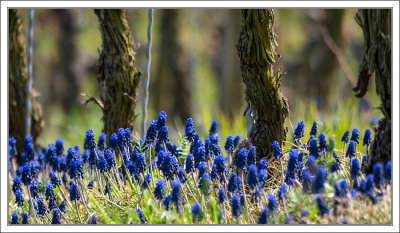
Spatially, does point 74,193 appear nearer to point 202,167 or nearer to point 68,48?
point 202,167

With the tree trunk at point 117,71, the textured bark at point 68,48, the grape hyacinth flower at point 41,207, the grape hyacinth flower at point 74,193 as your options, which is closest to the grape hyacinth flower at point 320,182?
the grape hyacinth flower at point 74,193

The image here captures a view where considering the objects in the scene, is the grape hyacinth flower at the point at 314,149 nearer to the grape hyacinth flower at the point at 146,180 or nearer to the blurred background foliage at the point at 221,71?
the grape hyacinth flower at the point at 146,180

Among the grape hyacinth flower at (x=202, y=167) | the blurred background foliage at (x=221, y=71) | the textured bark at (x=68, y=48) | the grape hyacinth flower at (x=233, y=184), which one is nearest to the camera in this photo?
the grape hyacinth flower at (x=233, y=184)

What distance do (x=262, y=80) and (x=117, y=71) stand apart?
135cm

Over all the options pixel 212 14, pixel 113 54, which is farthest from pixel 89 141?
pixel 212 14

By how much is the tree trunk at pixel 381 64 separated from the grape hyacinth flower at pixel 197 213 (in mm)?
1093

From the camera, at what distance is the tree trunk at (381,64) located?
119 inches

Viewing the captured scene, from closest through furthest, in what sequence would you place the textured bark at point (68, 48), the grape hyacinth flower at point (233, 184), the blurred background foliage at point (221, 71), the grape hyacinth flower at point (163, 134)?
1. the grape hyacinth flower at point (233, 184)
2. the grape hyacinth flower at point (163, 134)
3. the blurred background foliage at point (221, 71)
4. the textured bark at point (68, 48)

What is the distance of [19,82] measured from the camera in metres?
5.43

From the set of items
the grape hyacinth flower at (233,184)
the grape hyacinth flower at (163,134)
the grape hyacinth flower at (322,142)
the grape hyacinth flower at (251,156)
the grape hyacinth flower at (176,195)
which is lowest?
the grape hyacinth flower at (176,195)

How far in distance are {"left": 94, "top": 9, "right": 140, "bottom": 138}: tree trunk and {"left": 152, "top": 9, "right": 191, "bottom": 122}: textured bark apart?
708 cm

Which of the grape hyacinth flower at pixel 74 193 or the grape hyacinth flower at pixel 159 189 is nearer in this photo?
the grape hyacinth flower at pixel 159 189

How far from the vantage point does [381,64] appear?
10.1 ft

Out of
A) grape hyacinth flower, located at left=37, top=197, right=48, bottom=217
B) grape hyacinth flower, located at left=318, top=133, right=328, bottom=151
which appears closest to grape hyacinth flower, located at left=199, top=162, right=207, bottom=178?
grape hyacinth flower, located at left=318, top=133, right=328, bottom=151
